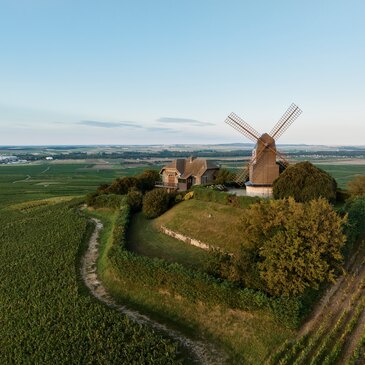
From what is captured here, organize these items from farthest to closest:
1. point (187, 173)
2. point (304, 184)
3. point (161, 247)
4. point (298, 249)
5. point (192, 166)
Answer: point (192, 166), point (187, 173), point (304, 184), point (161, 247), point (298, 249)

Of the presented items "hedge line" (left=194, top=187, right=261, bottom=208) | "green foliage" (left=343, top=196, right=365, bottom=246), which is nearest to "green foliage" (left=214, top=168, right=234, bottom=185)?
"hedge line" (left=194, top=187, right=261, bottom=208)

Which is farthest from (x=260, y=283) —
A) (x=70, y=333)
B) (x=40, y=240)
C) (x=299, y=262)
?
(x=40, y=240)

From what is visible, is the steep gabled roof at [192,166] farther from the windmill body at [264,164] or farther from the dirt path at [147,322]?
the dirt path at [147,322]

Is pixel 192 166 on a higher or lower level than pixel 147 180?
higher

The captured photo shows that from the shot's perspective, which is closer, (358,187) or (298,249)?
(298,249)

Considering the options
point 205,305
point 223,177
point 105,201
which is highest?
point 223,177

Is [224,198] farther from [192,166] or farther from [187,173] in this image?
[192,166]

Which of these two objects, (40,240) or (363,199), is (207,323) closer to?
(363,199)

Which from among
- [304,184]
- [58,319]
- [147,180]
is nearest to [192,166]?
[147,180]
